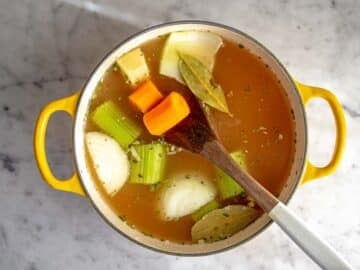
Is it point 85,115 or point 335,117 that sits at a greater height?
point 335,117

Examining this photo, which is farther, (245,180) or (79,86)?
(79,86)

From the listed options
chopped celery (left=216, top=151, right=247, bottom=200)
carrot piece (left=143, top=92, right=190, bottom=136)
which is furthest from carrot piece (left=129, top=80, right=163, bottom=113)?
chopped celery (left=216, top=151, right=247, bottom=200)

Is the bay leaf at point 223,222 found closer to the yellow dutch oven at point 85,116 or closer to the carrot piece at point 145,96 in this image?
the yellow dutch oven at point 85,116

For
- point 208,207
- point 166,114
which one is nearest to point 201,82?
point 166,114

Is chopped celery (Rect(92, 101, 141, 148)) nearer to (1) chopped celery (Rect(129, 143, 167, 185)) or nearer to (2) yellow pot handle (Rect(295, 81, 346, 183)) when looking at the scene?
(1) chopped celery (Rect(129, 143, 167, 185))

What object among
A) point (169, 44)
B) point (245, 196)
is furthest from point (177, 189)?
point (169, 44)

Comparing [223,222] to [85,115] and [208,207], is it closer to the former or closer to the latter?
[208,207]
